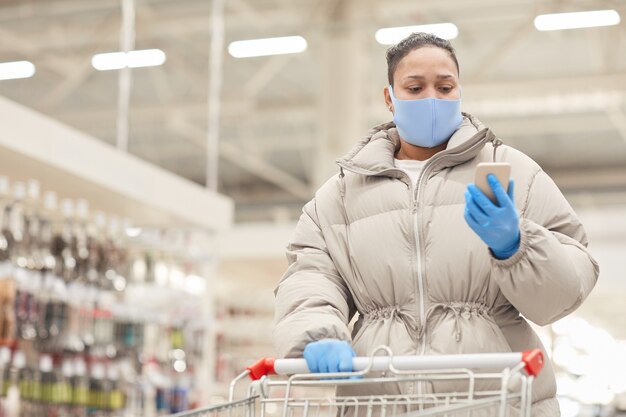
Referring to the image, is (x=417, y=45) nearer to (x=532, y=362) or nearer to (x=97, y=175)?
(x=532, y=362)

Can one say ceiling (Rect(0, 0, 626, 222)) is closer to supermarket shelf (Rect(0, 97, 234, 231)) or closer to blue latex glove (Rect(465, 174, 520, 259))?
supermarket shelf (Rect(0, 97, 234, 231))

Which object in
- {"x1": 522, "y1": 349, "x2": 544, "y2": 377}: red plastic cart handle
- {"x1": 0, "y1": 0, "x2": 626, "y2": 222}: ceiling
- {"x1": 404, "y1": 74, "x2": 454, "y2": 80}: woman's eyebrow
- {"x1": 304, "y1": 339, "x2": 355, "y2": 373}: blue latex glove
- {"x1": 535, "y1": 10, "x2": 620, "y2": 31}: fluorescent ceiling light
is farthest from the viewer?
{"x1": 0, "y1": 0, "x2": 626, "y2": 222}: ceiling

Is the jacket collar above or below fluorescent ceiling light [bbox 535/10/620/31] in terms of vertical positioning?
below

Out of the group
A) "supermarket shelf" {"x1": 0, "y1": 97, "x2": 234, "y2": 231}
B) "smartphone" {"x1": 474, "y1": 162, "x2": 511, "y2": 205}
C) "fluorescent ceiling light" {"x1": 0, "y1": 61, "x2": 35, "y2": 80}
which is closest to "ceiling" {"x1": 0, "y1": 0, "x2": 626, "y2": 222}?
"fluorescent ceiling light" {"x1": 0, "y1": 61, "x2": 35, "y2": 80}

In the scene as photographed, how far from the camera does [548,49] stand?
Result: 1553 centimetres

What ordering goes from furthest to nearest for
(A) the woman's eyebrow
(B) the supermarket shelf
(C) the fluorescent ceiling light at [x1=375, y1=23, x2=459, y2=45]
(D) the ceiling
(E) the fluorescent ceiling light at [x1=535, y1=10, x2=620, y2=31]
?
(D) the ceiling
(C) the fluorescent ceiling light at [x1=375, y1=23, x2=459, y2=45]
(E) the fluorescent ceiling light at [x1=535, y1=10, x2=620, y2=31]
(B) the supermarket shelf
(A) the woman's eyebrow

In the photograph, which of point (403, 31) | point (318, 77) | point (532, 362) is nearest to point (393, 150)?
point (532, 362)

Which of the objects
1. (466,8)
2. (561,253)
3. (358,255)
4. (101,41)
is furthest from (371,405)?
(101,41)

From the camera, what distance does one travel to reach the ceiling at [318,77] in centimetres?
1251

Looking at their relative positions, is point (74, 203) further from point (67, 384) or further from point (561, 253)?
point (561, 253)

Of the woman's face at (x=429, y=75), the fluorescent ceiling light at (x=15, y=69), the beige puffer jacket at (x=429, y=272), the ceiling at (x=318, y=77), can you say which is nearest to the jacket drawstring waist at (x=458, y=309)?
the beige puffer jacket at (x=429, y=272)

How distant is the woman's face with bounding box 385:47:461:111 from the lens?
7.96 ft

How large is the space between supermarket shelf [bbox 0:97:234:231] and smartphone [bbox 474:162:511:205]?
4324 millimetres

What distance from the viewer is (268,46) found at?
12.9 m
